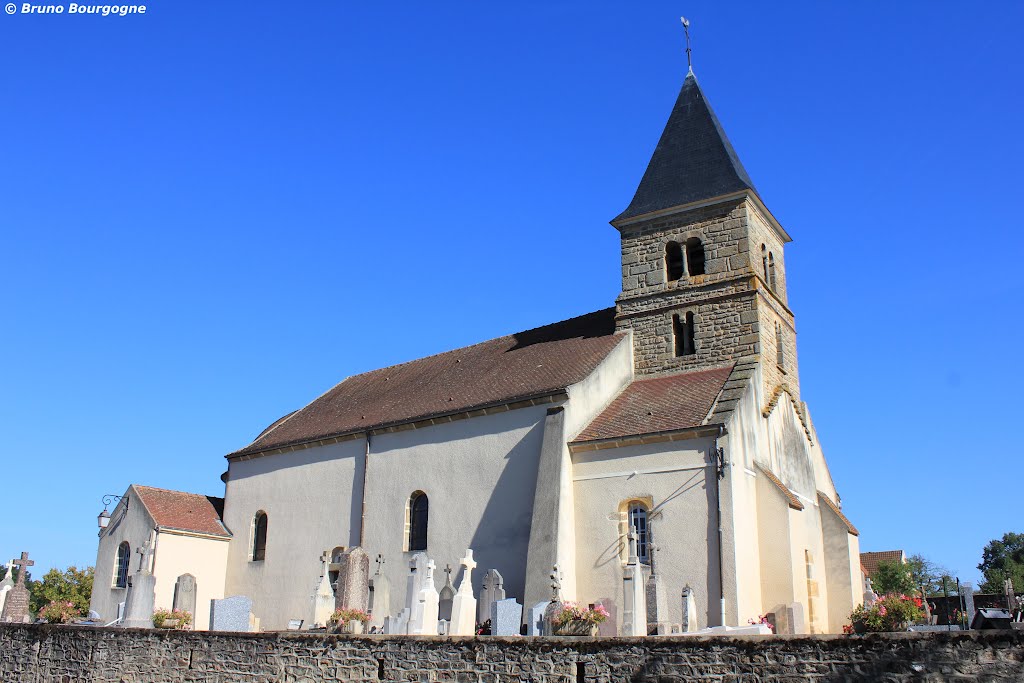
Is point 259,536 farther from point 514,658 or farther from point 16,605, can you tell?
point 514,658

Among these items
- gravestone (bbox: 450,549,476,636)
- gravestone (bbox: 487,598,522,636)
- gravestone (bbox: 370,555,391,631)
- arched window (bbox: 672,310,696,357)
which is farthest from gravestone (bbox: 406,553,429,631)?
arched window (bbox: 672,310,696,357)

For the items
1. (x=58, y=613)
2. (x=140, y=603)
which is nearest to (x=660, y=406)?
(x=140, y=603)

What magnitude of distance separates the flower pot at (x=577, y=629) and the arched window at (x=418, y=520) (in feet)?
33.6

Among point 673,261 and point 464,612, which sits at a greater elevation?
point 673,261

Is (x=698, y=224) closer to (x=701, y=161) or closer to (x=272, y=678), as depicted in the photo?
(x=701, y=161)

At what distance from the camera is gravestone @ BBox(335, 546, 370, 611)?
18.8 meters

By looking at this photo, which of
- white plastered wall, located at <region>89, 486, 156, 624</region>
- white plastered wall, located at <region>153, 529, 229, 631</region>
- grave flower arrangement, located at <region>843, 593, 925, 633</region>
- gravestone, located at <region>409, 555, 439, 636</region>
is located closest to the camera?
grave flower arrangement, located at <region>843, 593, 925, 633</region>

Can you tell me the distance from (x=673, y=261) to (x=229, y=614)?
14593 mm

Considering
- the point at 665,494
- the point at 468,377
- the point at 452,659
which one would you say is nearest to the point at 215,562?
the point at 468,377

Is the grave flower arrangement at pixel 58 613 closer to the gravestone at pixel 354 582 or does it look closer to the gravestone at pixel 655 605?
the gravestone at pixel 354 582

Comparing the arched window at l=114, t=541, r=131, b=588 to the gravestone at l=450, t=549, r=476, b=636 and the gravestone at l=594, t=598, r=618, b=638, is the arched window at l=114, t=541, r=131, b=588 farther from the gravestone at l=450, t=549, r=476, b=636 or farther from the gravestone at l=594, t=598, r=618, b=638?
the gravestone at l=594, t=598, r=618, b=638

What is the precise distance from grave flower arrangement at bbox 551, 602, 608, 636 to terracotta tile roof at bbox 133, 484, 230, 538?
17.3 m

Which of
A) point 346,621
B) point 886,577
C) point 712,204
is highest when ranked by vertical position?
point 712,204

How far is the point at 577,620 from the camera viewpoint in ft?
41.6
